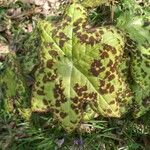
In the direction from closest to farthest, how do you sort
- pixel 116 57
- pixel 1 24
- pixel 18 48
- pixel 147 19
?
pixel 116 57 < pixel 147 19 < pixel 18 48 < pixel 1 24

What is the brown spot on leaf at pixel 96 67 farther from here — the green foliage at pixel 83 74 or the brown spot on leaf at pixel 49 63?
the brown spot on leaf at pixel 49 63

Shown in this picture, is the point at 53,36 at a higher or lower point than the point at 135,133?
higher

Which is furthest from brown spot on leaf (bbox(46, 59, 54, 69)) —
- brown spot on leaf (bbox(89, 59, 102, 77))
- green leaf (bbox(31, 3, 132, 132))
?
brown spot on leaf (bbox(89, 59, 102, 77))

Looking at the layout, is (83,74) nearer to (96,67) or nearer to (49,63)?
(96,67)

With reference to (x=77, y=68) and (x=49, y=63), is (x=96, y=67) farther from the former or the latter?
(x=49, y=63)

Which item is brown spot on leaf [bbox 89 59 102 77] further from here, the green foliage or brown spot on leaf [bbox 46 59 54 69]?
brown spot on leaf [bbox 46 59 54 69]

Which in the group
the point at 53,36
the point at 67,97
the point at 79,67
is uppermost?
the point at 53,36

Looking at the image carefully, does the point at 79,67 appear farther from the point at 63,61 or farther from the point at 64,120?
the point at 64,120

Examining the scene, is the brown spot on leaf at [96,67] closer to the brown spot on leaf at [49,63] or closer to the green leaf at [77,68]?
the green leaf at [77,68]

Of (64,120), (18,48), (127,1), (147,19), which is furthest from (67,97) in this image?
(127,1)

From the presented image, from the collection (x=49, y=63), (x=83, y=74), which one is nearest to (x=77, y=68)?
(x=83, y=74)

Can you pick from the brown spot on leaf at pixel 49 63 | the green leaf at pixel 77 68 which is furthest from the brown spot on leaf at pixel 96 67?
the brown spot on leaf at pixel 49 63
